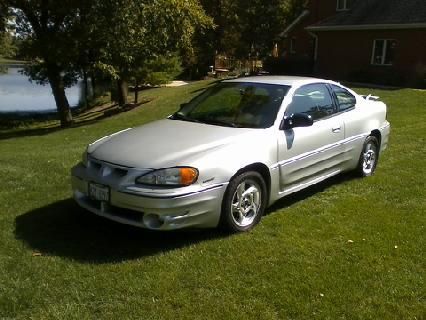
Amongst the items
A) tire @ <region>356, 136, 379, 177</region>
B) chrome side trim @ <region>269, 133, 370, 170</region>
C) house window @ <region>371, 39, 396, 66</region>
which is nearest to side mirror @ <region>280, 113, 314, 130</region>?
chrome side trim @ <region>269, 133, 370, 170</region>

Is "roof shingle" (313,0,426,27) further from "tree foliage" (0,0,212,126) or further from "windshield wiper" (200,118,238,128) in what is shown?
"windshield wiper" (200,118,238,128)

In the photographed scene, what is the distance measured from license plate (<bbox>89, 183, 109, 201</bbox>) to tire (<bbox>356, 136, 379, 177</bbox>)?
3.60 meters

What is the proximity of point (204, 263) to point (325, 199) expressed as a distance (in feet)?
7.28

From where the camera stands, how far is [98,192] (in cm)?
450

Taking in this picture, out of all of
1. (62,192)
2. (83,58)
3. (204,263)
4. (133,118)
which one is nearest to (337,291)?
(204,263)

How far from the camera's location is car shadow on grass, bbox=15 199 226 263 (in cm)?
429

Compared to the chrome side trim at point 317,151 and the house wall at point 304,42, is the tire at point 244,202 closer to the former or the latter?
the chrome side trim at point 317,151

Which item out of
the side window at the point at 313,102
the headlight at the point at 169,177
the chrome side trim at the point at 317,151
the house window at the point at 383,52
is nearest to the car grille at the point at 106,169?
the headlight at the point at 169,177

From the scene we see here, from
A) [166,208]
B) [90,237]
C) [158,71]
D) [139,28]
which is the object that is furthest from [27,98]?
[166,208]

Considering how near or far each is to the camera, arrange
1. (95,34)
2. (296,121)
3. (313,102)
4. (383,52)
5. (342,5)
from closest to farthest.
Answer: (296,121) < (313,102) < (95,34) < (383,52) < (342,5)

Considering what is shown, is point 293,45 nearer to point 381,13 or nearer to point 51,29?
point 381,13

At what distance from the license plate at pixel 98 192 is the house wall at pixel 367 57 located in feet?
63.5

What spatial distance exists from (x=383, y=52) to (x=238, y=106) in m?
20.8

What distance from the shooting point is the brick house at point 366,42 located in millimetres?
22391
